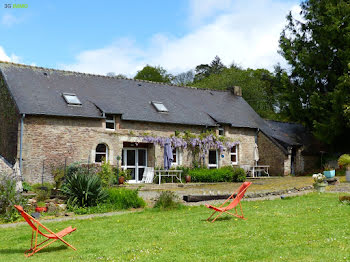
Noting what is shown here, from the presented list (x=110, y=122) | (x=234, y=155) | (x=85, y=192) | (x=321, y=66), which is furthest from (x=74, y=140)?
(x=321, y=66)

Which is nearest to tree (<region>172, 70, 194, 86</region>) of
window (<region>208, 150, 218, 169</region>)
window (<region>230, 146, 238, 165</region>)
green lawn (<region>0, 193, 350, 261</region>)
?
window (<region>230, 146, 238, 165</region>)

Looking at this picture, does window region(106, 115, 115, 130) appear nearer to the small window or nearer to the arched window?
the arched window

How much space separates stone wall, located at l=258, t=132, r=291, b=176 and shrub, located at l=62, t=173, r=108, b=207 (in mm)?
15328

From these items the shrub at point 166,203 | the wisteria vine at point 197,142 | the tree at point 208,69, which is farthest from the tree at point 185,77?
the shrub at point 166,203

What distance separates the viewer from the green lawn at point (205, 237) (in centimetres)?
538

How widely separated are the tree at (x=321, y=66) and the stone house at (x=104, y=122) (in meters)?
2.86

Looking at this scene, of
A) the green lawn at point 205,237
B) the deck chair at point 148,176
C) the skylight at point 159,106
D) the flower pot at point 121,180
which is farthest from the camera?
the skylight at point 159,106

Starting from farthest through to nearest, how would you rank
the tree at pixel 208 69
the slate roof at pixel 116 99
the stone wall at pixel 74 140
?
1. the tree at pixel 208 69
2. the slate roof at pixel 116 99
3. the stone wall at pixel 74 140

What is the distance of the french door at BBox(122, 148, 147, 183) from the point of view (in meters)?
21.2

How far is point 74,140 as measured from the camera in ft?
62.6

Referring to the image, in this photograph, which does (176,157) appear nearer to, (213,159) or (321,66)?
(213,159)

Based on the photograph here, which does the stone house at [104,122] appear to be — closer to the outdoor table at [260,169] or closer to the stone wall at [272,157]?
the stone wall at [272,157]

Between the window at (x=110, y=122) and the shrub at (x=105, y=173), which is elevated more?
the window at (x=110, y=122)

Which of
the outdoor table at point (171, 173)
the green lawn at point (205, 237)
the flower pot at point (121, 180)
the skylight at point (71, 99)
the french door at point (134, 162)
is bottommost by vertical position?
the green lawn at point (205, 237)
